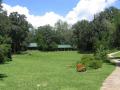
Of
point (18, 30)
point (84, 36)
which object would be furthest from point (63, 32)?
point (18, 30)

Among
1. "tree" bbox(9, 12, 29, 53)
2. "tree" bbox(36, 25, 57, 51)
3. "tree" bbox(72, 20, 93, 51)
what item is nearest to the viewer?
"tree" bbox(9, 12, 29, 53)

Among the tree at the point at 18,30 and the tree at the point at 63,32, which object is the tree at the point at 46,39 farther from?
the tree at the point at 18,30

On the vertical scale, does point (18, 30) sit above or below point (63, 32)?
below

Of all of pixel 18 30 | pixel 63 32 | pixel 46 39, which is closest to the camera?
pixel 18 30

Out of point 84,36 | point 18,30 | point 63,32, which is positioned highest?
point 63,32

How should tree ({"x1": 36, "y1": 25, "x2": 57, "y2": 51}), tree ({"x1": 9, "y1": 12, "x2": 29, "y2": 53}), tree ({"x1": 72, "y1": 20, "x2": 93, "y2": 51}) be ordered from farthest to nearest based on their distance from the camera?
1. tree ({"x1": 36, "y1": 25, "x2": 57, "y2": 51})
2. tree ({"x1": 72, "y1": 20, "x2": 93, "y2": 51})
3. tree ({"x1": 9, "y1": 12, "x2": 29, "y2": 53})

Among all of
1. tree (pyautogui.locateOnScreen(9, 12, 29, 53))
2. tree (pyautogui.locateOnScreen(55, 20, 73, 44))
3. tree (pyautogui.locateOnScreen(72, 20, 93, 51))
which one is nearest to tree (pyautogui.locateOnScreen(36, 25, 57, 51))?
tree (pyautogui.locateOnScreen(72, 20, 93, 51))

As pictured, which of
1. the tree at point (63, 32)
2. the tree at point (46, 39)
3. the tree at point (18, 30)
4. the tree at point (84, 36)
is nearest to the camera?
the tree at point (18, 30)

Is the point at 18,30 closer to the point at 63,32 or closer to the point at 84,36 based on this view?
the point at 84,36

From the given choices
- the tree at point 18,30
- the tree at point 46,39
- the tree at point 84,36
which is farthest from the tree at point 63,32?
the tree at point 18,30

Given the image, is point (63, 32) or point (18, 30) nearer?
point (18, 30)

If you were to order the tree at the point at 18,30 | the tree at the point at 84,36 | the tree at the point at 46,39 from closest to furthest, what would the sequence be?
the tree at the point at 18,30
the tree at the point at 84,36
the tree at the point at 46,39

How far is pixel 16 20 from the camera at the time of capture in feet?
287

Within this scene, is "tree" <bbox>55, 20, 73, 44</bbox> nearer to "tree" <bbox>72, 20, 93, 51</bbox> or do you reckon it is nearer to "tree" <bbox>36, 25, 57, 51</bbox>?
"tree" <bbox>36, 25, 57, 51</bbox>
